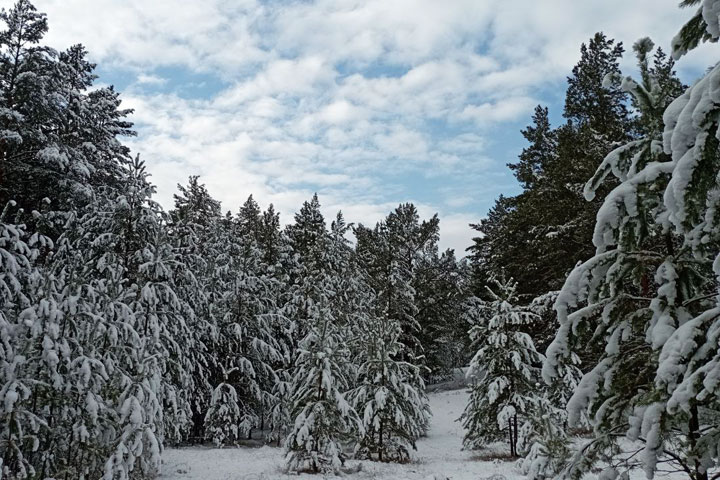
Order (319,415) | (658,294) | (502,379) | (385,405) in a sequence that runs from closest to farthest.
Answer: (658,294) → (319,415) → (502,379) → (385,405)

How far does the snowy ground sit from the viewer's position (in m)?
12.8

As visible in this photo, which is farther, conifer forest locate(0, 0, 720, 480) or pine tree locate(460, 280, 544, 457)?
pine tree locate(460, 280, 544, 457)

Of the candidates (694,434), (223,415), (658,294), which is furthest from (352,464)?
(658,294)

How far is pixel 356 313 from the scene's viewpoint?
29.9 metres

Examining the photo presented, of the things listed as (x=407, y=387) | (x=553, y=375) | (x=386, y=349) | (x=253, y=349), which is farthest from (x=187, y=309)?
(x=553, y=375)

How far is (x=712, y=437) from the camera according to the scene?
139 inches

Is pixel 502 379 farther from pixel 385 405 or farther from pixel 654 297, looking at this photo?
pixel 654 297

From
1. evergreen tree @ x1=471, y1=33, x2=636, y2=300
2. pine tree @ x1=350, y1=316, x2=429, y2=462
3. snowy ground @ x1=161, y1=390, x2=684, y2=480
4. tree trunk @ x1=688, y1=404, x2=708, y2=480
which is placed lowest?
snowy ground @ x1=161, y1=390, x2=684, y2=480

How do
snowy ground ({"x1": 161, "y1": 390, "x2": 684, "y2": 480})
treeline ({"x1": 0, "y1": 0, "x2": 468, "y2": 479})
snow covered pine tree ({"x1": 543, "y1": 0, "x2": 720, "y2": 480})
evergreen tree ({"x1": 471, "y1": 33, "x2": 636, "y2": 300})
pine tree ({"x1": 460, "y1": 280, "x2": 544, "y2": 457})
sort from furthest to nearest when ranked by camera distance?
evergreen tree ({"x1": 471, "y1": 33, "x2": 636, "y2": 300}), pine tree ({"x1": 460, "y1": 280, "x2": 544, "y2": 457}), snowy ground ({"x1": 161, "y1": 390, "x2": 684, "y2": 480}), treeline ({"x1": 0, "y1": 0, "x2": 468, "y2": 479}), snow covered pine tree ({"x1": 543, "y1": 0, "x2": 720, "y2": 480})

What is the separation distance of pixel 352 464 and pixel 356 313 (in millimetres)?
14658

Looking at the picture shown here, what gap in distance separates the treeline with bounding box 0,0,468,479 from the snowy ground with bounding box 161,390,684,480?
0.92 m

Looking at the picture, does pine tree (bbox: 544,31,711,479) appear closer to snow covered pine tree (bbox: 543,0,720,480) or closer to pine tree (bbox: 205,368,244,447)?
snow covered pine tree (bbox: 543,0,720,480)

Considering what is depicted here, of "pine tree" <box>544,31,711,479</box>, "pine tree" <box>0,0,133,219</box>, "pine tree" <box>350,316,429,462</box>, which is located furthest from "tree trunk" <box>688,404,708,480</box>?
"pine tree" <box>0,0,133,219</box>

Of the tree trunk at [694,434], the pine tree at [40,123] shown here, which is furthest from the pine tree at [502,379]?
the pine tree at [40,123]
